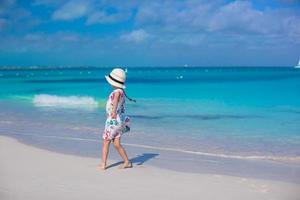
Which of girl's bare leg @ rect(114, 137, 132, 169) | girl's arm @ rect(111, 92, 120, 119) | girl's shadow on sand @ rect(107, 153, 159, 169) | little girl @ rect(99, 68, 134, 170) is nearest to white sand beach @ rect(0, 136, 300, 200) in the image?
girl's bare leg @ rect(114, 137, 132, 169)

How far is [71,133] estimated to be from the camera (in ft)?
33.6

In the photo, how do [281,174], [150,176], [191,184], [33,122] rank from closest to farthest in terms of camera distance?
[191,184] < [150,176] < [281,174] < [33,122]

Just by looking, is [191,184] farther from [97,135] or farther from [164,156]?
[97,135]

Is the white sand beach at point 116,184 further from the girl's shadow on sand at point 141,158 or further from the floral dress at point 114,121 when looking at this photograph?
the floral dress at point 114,121

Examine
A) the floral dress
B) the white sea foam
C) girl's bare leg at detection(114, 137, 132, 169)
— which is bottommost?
girl's bare leg at detection(114, 137, 132, 169)

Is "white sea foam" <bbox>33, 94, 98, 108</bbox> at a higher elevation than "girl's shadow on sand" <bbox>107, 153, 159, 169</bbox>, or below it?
higher

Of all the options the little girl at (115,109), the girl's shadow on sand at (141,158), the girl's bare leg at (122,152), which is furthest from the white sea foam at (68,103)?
the little girl at (115,109)

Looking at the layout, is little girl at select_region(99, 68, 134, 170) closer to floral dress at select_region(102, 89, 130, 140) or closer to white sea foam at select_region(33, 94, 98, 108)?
floral dress at select_region(102, 89, 130, 140)

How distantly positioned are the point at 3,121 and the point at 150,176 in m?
7.62

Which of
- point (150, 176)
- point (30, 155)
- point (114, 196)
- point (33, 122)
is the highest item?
point (33, 122)

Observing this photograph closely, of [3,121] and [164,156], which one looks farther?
[3,121]

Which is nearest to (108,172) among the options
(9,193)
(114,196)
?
(114,196)

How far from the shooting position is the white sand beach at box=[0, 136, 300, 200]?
511cm

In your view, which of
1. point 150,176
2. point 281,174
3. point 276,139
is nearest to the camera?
point 150,176
